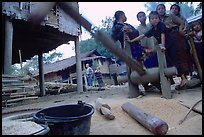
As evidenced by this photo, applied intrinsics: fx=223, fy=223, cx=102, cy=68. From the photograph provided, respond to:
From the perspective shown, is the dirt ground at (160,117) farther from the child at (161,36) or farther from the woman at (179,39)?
the child at (161,36)

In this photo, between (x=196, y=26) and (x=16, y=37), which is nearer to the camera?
(x=196, y=26)

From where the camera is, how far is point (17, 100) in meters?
7.39

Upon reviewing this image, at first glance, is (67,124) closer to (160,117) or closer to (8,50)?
(160,117)

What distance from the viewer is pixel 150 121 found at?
10.5ft

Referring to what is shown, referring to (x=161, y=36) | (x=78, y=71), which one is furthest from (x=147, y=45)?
(x=78, y=71)

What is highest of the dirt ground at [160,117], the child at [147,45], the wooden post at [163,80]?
the child at [147,45]

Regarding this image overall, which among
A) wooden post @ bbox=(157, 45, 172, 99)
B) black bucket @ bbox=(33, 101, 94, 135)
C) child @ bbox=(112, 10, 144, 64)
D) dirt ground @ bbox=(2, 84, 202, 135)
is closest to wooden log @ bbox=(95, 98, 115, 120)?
dirt ground @ bbox=(2, 84, 202, 135)

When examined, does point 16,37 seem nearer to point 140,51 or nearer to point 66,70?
point 140,51

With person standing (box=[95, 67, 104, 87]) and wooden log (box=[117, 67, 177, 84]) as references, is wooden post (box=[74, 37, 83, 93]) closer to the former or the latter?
wooden log (box=[117, 67, 177, 84])

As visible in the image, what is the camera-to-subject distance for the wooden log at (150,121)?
3.04 m

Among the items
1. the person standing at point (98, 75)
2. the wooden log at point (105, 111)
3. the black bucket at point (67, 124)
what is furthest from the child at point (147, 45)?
the person standing at point (98, 75)

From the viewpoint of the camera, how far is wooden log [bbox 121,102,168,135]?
3045mm

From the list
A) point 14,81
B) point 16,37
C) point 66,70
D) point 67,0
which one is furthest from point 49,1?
point 66,70

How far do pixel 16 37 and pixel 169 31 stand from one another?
24.7 feet
